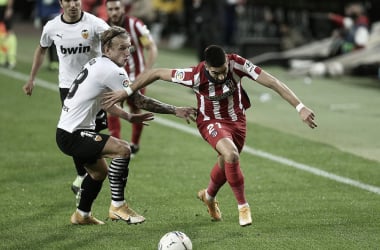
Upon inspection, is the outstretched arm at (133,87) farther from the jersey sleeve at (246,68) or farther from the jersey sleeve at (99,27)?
the jersey sleeve at (99,27)

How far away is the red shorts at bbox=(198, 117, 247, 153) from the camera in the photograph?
9.45m

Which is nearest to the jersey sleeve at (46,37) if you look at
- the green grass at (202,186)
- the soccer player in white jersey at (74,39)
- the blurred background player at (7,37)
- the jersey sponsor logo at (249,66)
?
the soccer player in white jersey at (74,39)

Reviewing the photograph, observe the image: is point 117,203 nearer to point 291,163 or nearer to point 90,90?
point 90,90

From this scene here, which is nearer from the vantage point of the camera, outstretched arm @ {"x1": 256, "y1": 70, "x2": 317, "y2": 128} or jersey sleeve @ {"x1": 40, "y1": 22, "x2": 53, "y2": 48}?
outstretched arm @ {"x1": 256, "y1": 70, "x2": 317, "y2": 128}

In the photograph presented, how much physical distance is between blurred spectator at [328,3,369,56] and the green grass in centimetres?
485

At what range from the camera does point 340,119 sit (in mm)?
17281

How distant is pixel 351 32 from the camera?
24500 mm

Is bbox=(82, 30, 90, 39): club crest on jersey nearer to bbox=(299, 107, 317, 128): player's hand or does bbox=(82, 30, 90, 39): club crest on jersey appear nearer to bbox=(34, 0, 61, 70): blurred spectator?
bbox=(299, 107, 317, 128): player's hand

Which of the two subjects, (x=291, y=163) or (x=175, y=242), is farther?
(x=291, y=163)

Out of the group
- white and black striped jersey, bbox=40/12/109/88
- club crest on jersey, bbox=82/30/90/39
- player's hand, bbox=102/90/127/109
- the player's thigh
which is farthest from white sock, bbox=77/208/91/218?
club crest on jersey, bbox=82/30/90/39

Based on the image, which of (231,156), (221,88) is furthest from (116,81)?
(231,156)

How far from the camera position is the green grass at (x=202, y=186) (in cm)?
902

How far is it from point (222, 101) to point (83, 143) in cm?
147

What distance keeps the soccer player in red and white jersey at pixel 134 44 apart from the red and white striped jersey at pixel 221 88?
324cm
